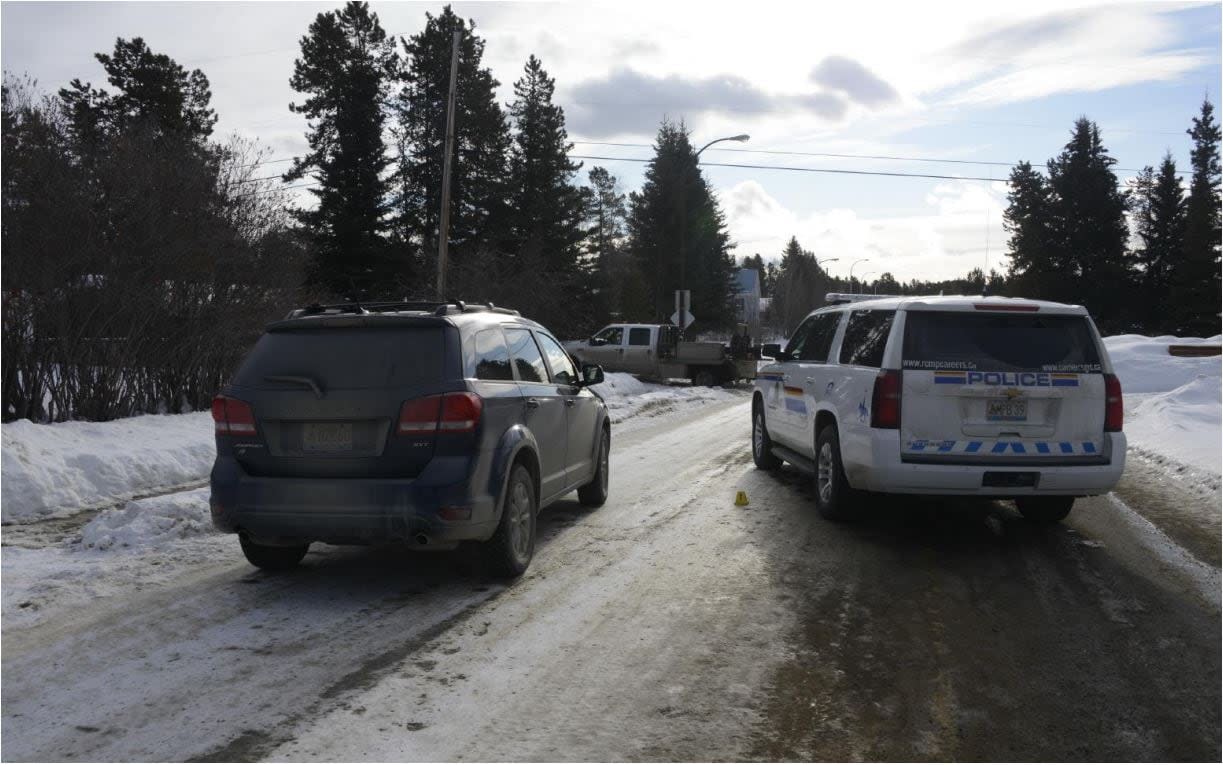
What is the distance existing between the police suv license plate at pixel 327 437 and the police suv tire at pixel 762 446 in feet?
19.8

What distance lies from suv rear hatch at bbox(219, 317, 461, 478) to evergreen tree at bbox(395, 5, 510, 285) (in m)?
36.1

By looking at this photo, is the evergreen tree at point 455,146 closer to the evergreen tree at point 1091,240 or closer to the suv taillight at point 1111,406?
the suv taillight at point 1111,406

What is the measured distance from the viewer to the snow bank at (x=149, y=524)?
695 centimetres

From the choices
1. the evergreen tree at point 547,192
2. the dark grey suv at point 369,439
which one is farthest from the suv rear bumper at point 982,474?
the evergreen tree at point 547,192

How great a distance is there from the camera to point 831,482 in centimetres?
791

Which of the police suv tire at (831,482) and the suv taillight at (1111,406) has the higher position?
the suv taillight at (1111,406)

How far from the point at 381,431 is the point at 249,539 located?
4.17 ft

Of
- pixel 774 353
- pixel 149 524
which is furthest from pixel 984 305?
pixel 149 524

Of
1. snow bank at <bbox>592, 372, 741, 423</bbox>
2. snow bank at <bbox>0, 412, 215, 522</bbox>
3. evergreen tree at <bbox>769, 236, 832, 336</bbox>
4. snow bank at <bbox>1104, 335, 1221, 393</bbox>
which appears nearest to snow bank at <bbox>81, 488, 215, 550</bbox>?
snow bank at <bbox>0, 412, 215, 522</bbox>

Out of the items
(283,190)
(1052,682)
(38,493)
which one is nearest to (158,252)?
(283,190)

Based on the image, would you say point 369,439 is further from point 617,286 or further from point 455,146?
point 617,286

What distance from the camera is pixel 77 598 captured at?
5.65 m

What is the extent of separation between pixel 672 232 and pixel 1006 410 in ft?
161

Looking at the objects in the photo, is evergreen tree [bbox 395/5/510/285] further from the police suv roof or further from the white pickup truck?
the police suv roof
